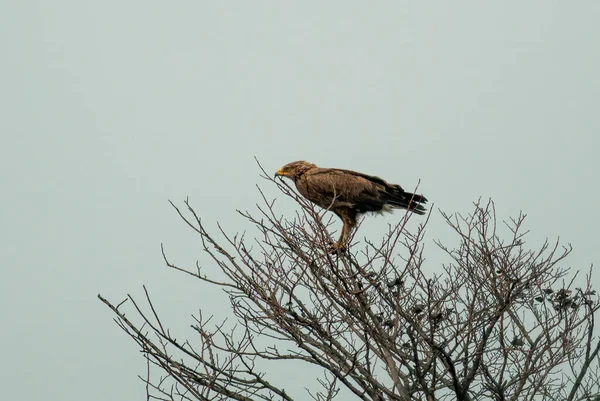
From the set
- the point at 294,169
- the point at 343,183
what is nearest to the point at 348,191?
the point at 343,183

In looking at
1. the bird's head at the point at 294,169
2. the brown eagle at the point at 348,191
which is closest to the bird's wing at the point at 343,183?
the brown eagle at the point at 348,191

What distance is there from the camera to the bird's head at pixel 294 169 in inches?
341

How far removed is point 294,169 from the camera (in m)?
8.71

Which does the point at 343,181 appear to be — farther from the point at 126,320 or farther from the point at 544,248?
the point at 126,320

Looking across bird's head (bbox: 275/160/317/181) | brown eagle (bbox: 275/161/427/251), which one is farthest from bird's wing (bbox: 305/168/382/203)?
bird's head (bbox: 275/160/317/181)

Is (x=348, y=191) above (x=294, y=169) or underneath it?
underneath

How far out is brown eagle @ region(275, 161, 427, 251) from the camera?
838cm

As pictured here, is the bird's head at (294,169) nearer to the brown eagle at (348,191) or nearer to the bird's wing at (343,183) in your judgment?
the brown eagle at (348,191)

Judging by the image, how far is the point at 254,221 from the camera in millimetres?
4961

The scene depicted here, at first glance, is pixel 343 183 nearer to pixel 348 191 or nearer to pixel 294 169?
pixel 348 191

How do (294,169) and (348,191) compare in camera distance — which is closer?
(348,191)

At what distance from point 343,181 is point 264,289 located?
389cm

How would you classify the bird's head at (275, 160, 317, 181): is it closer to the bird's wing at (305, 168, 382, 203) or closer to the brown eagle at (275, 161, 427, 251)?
the brown eagle at (275, 161, 427, 251)

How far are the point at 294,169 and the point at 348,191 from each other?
84cm
